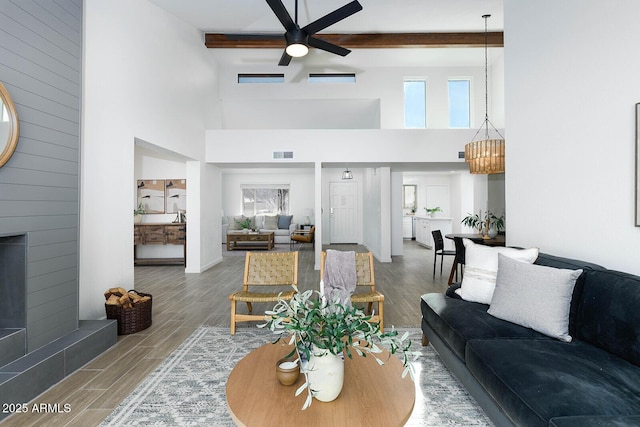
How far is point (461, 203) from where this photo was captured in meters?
8.90

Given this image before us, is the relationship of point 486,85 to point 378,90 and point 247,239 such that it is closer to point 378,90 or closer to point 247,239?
point 378,90

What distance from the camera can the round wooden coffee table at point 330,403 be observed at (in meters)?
1.16

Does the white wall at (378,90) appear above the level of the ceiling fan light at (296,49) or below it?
above

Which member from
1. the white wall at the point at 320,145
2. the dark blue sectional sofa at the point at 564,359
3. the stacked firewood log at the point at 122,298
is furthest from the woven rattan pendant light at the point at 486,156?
the stacked firewood log at the point at 122,298

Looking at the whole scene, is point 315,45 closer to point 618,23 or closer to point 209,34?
point 209,34

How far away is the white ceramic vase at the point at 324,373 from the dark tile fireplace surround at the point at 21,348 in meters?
1.83

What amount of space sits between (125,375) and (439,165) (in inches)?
242

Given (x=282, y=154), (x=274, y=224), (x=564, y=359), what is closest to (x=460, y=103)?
(x=282, y=154)

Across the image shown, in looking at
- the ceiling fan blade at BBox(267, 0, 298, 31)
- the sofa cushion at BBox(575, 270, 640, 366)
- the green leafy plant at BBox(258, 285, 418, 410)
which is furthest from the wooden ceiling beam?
the green leafy plant at BBox(258, 285, 418, 410)

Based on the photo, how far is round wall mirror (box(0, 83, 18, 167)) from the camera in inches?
76.2

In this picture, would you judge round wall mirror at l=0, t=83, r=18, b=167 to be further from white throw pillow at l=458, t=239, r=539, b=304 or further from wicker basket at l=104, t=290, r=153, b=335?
white throw pillow at l=458, t=239, r=539, b=304

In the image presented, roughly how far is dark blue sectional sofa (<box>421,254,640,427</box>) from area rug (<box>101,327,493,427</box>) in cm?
15

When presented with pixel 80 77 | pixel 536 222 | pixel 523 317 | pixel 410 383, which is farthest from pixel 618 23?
pixel 80 77

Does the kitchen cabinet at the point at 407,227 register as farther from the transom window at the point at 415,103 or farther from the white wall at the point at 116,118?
the white wall at the point at 116,118
